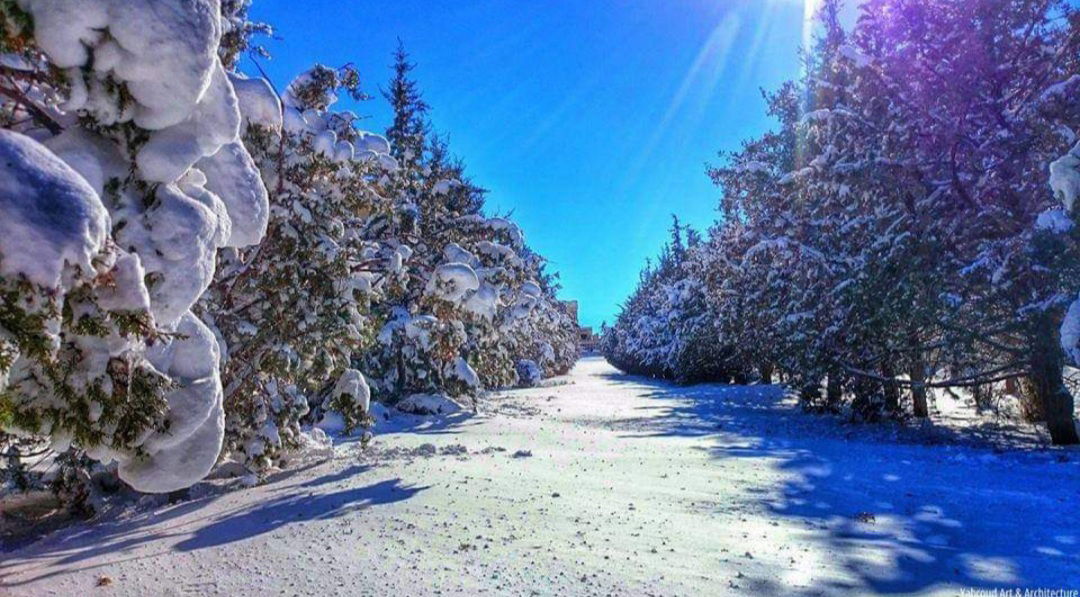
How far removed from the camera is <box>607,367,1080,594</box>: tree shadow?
165 inches

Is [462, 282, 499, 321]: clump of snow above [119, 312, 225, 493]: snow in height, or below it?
above

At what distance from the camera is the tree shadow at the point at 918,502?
4.20 m

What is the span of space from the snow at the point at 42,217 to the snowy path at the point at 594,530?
2.68m

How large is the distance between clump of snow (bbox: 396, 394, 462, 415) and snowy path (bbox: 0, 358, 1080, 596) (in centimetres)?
575

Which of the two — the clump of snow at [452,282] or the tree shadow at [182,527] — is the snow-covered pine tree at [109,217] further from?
the clump of snow at [452,282]

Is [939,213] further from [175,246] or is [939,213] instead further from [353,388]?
[175,246]

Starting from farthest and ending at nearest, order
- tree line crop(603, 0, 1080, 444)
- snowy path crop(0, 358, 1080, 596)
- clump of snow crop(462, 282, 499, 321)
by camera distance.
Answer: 1. clump of snow crop(462, 282, 499, 321)
2. tree line crop(603, 0, 1080, 444)
3. snowy path crop(0, 358, 1080, 596)

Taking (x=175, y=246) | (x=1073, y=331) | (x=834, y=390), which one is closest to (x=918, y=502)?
(x=1073, y=331)

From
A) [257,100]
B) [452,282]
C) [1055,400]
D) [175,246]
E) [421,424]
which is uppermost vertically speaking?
[257,100]

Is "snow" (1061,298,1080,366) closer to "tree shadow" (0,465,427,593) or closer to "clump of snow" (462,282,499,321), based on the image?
"tree shadow" (0,465,427,593)

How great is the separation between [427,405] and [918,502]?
36.2ft

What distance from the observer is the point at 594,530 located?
500 centimetres

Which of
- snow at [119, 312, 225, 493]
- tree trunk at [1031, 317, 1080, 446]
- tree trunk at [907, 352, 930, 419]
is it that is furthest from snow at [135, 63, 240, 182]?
tree trunk at [1031, 317, 1080, 446]

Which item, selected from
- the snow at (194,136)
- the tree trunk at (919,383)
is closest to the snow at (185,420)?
the snow at (194,136)
